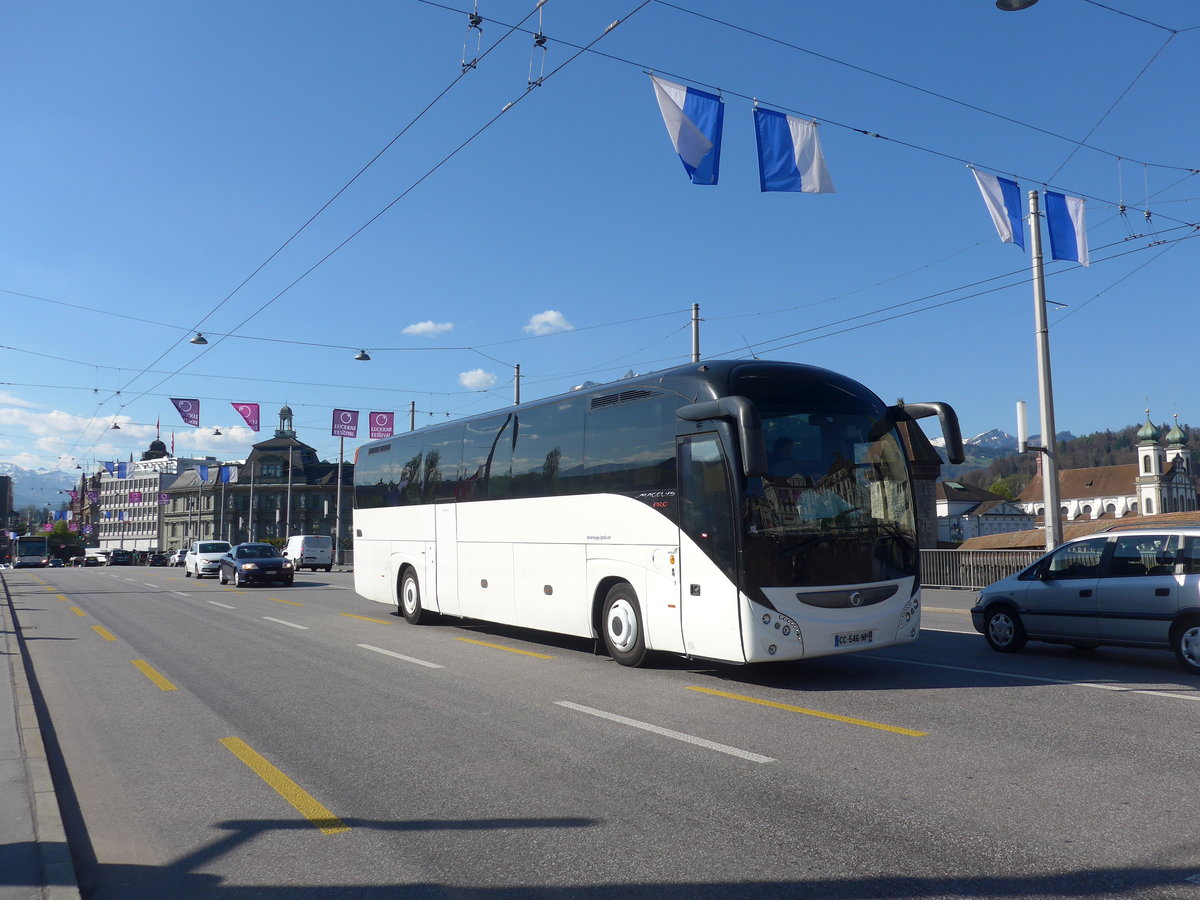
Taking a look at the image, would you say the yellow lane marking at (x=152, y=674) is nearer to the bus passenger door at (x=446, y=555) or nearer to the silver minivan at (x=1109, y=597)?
the bus passenger door at (x=446, y=555)

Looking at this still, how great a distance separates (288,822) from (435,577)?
10.8 metres

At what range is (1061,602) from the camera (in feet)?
38.1

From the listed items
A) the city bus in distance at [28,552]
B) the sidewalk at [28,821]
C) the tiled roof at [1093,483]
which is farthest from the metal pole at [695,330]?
the tiled roof at [1093,483]

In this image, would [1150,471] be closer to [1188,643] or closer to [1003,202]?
[1003,202]

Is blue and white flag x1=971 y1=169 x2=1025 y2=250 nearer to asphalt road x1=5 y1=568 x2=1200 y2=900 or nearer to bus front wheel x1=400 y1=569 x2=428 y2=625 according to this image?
asphalt road x1=5 y1=568 x2=1200 y2=900

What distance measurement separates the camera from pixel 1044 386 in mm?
20016

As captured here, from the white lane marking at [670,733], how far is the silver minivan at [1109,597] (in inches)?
250

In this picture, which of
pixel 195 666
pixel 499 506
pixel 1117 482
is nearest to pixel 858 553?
pixel 499 506

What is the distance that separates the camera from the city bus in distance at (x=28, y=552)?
79.1 m

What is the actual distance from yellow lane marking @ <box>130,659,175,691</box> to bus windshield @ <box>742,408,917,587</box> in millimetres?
6649

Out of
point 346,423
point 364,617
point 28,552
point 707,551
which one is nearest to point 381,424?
point 346,423

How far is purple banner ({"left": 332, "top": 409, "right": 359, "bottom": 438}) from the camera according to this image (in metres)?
40.3

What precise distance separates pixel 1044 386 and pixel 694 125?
11.3m

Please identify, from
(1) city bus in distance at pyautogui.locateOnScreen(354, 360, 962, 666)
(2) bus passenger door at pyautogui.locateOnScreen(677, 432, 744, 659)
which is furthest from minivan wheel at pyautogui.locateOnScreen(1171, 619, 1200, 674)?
(2) bus passenger door at pyautogui.locateOnScreen(677, 432, 744, 659)
